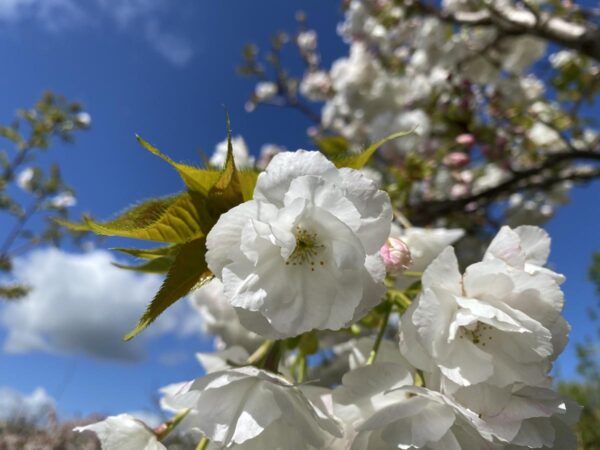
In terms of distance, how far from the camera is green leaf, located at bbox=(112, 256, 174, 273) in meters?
0.51

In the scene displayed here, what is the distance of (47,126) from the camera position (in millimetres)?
3221

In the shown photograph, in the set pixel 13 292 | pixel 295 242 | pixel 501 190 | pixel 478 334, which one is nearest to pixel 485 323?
pixel 478 334

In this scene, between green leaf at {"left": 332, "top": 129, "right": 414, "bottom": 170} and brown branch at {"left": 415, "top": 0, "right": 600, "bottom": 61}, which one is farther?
brown branch at {"left": 415, "top": 0, "right": 600, "bottom": 61}

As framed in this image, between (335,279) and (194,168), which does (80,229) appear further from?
(335,279)

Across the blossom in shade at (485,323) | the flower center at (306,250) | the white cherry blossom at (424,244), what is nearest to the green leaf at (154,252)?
the flower center at (306,250)

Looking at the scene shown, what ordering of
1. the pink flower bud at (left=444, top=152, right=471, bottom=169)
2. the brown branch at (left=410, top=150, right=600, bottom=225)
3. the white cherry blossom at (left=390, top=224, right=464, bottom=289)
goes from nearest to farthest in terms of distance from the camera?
the white cherry blossom at (left=390, top=224, right=464, bottom=289) → the brown branch at (left=410, top=150, right=600, bottom=225) → the pink flower bud at (left=444, top=152, right=471, bottom=169)

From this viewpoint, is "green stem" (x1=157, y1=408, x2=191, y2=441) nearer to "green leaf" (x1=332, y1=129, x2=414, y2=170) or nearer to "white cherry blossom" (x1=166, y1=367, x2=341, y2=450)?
"white cherry blossom" (x1=166, y1=367, x2=341, y2=450)

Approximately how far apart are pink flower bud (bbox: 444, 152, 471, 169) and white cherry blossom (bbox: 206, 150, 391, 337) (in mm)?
1637

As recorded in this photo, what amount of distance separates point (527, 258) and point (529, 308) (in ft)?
0.26

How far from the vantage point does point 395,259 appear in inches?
18.1

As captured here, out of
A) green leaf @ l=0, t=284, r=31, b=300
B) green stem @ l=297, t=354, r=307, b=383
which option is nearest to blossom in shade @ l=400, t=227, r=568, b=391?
green stem @ l=297, t=354, r=307, b=383

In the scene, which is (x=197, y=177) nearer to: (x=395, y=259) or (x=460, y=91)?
(x=395, y=259)

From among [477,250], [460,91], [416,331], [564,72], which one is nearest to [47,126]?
[460,91]

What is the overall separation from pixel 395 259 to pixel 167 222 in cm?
22
